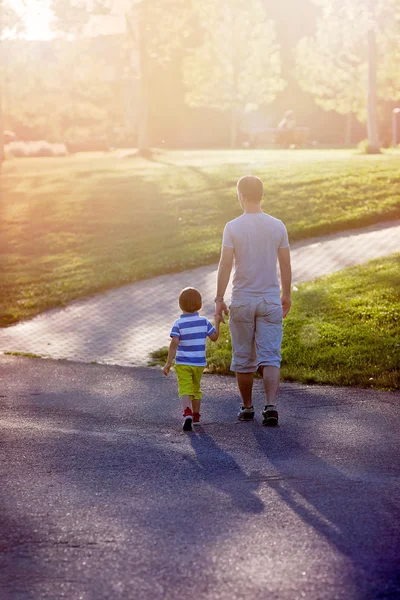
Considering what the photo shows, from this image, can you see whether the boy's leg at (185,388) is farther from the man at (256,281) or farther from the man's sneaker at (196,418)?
the man at (256,281)

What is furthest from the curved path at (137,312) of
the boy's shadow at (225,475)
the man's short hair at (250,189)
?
the boy's shadow at (225,475)

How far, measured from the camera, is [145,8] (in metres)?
36.0

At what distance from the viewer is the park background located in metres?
12.8

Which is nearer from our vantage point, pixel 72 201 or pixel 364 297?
pixel 364 297

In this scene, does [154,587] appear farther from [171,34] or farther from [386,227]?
[171,34]

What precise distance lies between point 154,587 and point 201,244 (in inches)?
562

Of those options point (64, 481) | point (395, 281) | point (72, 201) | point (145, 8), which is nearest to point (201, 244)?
point (395, 281)

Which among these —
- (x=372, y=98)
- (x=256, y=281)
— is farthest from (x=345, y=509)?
(x=372, y=98)

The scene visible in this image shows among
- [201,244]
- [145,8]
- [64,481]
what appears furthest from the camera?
[145,8]

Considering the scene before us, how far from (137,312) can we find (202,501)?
28.3 ft

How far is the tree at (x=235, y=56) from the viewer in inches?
1815

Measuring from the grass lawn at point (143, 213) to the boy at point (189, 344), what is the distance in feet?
24.3

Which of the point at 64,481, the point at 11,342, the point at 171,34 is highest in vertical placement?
the point at 171,34

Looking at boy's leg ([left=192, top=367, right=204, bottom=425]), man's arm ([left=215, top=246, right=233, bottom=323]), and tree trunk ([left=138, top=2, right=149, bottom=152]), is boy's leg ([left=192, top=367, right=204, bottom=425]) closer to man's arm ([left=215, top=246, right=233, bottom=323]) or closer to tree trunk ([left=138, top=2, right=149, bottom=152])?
man's arm ([left=215, top=246, right=233, bottom=323])
